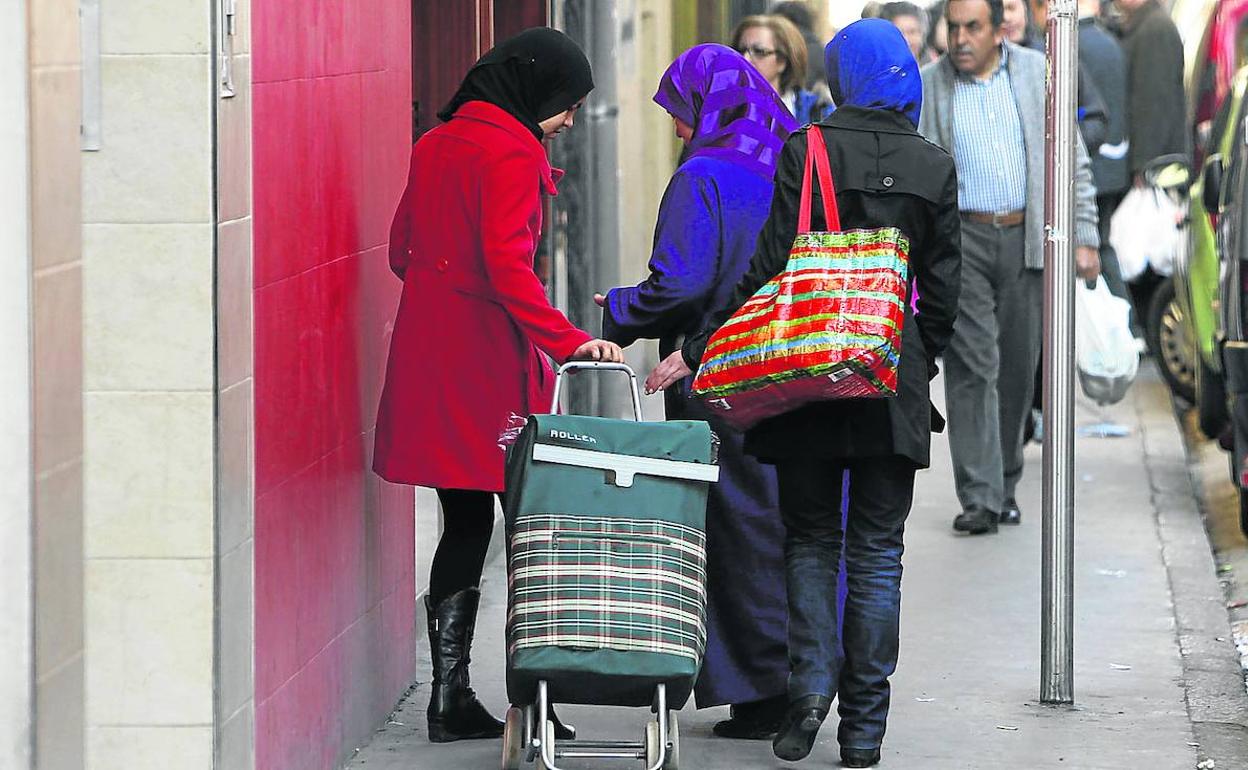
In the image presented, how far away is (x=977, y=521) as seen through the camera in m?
8.92

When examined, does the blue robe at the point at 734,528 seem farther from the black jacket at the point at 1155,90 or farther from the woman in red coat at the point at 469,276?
the black jacket at the point at 1155,90

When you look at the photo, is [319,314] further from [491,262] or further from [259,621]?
[259,621]

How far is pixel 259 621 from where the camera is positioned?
461 cm

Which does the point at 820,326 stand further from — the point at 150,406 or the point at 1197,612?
the point at 1197,612

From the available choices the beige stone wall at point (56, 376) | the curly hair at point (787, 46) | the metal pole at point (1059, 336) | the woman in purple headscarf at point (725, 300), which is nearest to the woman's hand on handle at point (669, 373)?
the woman in purple headscarf at point (725, 300)

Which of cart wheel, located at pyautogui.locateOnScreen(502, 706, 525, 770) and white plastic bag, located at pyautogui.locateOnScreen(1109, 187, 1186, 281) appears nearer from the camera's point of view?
cart wheel, located at pyautogui.locateOnScreen(502, 706, 525, 770)

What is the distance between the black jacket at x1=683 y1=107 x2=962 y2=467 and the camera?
5.28 meters

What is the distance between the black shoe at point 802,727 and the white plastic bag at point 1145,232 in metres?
7.61

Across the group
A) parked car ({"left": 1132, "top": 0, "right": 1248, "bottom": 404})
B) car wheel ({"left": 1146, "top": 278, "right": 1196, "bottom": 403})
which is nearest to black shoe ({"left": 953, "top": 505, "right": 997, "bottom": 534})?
parked car ({"left": 1132, "top": 0, "right": 1248, "bottom": 404})

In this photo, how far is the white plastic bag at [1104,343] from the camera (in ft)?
33.1

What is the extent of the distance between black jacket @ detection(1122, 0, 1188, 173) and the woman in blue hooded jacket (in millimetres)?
8718

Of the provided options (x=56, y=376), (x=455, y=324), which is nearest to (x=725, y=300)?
(x=455, y=324)

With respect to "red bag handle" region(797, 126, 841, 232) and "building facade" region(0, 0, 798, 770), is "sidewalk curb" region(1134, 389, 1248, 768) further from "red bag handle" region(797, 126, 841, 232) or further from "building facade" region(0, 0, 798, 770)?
"building facade" region(0, 0, 798, 770)

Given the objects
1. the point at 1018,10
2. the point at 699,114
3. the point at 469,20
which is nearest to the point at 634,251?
the point at 1018,10
